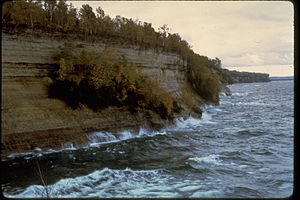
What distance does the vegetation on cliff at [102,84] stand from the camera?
18.3 meters

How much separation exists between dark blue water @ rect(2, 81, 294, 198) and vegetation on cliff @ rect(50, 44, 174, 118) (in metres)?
3.23

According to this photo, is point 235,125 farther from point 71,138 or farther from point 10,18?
point 10,18

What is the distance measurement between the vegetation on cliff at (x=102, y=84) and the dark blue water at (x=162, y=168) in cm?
323

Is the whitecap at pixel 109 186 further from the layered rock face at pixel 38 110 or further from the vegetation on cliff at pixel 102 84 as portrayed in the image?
the vegetation on cliff at pixel 102 84

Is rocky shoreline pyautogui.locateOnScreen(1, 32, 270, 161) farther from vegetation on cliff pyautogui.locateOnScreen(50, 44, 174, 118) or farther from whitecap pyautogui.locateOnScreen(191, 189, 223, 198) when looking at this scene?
whitecap pyautogui.locateOnScreen(191, 189, 223, 198)

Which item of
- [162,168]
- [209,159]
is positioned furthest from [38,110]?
[209,159]

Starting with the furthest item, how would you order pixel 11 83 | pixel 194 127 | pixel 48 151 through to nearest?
pixel 194 127
pixel 11 83
pixel 48 151

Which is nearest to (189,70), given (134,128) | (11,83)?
(134,128)

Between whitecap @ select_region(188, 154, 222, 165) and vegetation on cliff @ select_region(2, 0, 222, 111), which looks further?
vegetation on cliff @ select_region(2, 0, 222, 111)

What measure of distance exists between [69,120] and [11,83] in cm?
451

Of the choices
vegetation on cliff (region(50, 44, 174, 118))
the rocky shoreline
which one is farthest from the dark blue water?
vegetation on cliff (region(50, 44, 174, 118))

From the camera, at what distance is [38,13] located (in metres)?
19.7

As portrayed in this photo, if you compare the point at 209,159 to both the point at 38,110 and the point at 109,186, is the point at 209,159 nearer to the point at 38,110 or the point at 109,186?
the point at 109,186

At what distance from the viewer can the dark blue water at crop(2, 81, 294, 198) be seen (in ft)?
32.8
